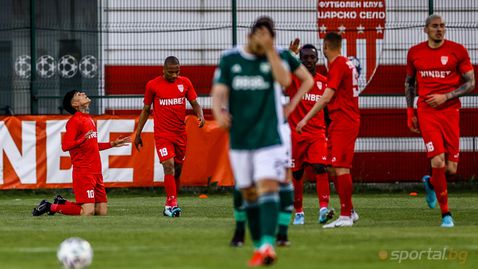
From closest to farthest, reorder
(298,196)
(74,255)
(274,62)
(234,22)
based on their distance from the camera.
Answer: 1. (74,255)
2. (274,62)
3. (298,196)
4. (234,22)

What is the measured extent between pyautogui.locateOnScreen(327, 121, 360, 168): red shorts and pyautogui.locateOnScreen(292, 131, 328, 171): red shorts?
1.09 meters

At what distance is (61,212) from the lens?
18203 millimetres

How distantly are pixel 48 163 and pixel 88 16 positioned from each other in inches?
151

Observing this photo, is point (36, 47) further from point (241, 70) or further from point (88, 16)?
point (241, 70)

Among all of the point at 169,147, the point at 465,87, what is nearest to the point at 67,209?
the point at 169,147

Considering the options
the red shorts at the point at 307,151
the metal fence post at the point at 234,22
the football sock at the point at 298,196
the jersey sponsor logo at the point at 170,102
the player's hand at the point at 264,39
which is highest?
the metal fence post at the point at 234,22

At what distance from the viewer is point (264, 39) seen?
434 inches

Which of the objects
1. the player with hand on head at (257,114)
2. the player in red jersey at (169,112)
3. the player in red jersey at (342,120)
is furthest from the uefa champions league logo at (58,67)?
the player with hand on head at (257,114)

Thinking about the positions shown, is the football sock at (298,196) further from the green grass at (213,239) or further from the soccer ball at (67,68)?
the soccer ball at (67,68)

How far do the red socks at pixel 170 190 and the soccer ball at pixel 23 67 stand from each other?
7119 mm

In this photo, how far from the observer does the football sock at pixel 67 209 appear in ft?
59.2

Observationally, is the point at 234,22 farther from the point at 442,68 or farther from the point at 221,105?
the point at 221,105

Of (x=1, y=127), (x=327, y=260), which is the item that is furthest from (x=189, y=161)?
(x=327, y=260)

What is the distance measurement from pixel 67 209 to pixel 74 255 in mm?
7797
